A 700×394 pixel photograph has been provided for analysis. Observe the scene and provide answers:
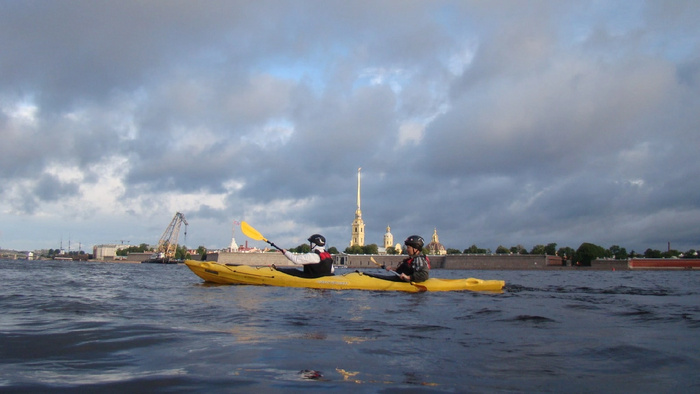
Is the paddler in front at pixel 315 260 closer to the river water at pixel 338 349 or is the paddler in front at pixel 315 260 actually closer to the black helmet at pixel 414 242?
the black helmet at pixel 414 242

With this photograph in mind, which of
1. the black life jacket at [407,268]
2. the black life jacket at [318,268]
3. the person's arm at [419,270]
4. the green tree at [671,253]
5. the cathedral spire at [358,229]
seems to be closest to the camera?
the person's arm at [419,270]

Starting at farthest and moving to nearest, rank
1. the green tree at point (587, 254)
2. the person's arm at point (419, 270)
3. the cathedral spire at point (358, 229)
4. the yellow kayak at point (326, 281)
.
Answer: the cathedral spire at point (358, 229) → the green tree at point (587, 254) → the person's arm at point (419, 270) → the yellow kayak at point (326, 281)

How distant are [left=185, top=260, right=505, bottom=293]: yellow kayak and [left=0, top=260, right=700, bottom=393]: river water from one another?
4.17 m

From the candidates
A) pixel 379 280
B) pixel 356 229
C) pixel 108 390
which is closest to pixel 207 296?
pixel 379 280

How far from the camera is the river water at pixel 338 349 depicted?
374 centimetres

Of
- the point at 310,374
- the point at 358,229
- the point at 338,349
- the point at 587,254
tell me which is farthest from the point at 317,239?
the point at 358,229

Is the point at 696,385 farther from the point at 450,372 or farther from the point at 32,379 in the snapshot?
the point at 32,379

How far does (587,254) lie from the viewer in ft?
388

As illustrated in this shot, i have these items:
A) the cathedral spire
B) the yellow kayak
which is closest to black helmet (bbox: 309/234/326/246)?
the yellow kayak

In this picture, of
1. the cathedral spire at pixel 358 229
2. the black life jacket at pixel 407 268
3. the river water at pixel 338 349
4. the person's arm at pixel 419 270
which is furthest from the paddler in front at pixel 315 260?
the cathedral spire at pixel 358 229

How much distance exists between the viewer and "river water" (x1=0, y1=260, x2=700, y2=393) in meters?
3.74

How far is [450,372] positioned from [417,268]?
949 cm

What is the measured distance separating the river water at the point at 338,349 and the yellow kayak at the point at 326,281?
164 inches

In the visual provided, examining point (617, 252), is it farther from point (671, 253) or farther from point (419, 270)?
point (419, 270)
